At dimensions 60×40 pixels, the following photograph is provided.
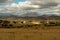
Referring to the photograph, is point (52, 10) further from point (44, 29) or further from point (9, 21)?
point (9, 21)

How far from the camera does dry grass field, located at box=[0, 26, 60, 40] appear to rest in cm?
164

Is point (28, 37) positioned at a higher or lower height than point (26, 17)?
lower

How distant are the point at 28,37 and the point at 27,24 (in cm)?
14

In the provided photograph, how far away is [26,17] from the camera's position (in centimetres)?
167

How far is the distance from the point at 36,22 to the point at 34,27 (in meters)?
0.06

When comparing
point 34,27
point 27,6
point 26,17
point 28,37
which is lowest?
point 28,37

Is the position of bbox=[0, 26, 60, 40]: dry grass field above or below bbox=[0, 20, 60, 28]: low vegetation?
below

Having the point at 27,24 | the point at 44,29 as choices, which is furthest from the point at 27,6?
A: the point at 44,29

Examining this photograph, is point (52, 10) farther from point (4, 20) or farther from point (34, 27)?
point (4, 20)

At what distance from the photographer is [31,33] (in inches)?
65.1

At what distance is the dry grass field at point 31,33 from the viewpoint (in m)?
1.64

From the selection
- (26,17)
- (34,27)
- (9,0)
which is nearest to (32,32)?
(34,27)

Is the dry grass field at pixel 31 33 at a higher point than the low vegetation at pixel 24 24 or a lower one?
lower

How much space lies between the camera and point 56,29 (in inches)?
64.5
